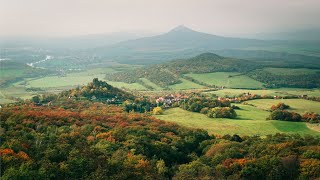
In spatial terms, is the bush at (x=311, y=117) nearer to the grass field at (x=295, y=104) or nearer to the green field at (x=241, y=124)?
the green field at (x=241, y=124)

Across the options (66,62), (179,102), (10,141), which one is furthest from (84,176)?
(66,62)

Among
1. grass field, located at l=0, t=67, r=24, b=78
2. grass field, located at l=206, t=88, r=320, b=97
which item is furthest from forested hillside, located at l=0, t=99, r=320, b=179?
grass field, located at l=0, t=67, r=24, b=78

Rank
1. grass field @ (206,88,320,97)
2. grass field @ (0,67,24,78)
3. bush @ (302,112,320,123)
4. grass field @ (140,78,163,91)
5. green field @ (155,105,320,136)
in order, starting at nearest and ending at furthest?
green field @ (155,105,320,136) < bush @ (302,112,320,123) < grass field @ (206,88,320,97) < grass field @ (140,78,163,91) < grass field @ (0,67,24,78)

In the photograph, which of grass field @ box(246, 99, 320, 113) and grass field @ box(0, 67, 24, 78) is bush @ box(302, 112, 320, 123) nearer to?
grass field @ box(246, 99, 320, 113)

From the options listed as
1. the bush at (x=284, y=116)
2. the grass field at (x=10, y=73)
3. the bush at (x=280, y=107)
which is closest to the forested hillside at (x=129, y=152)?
the bush at (x=284, y=116)

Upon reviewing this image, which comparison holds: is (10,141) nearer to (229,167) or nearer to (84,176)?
(84,176)

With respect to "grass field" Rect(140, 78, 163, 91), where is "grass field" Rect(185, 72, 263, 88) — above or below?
above
